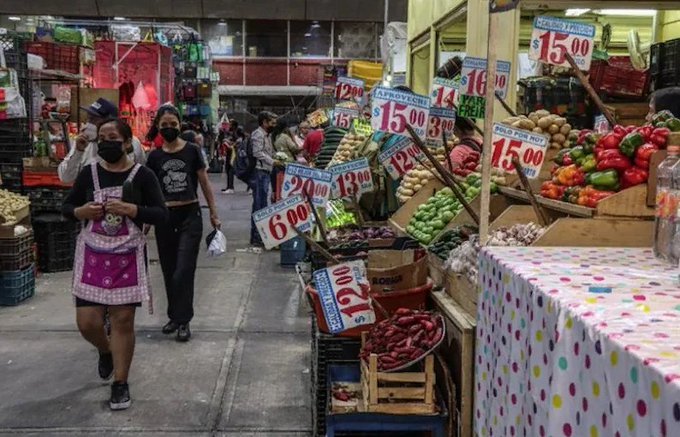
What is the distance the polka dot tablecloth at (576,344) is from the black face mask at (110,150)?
2.48 m

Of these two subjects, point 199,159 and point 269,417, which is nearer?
point 269,417

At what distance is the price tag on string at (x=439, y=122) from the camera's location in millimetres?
5852

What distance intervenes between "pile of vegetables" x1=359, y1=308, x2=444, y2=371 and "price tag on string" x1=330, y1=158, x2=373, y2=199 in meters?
2.10

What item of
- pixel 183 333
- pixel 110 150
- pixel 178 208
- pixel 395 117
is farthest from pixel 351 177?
pixel 110 150

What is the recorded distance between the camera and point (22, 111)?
7898 mm

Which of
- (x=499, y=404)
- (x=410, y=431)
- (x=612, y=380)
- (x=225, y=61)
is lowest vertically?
(x=410, y=431)

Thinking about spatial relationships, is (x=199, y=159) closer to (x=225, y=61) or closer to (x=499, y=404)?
(x=499, y=404)

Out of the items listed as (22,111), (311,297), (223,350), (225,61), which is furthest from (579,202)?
(225,61)

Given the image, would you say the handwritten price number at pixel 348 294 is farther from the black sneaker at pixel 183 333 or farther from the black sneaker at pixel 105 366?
the black sneaker at pixel 183 333

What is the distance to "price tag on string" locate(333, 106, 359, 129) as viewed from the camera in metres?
8.98

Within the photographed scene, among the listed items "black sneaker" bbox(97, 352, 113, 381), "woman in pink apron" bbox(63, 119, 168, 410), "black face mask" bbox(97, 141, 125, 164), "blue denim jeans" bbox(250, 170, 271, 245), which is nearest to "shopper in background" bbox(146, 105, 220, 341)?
"black sneaker" bbox(97, 352, 113, 381)

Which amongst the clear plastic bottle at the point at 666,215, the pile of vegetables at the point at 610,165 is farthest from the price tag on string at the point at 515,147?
the clear plastic bottle at the point at 666,215

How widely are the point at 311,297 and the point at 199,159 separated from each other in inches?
91.2

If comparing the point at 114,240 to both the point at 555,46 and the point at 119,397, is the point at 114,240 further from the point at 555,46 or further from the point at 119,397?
the point at 555,46
